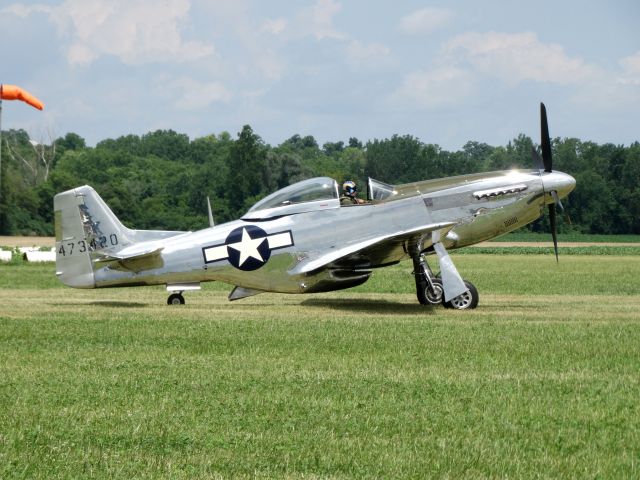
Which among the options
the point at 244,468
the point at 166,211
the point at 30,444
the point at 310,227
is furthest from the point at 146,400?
the point at 166,211

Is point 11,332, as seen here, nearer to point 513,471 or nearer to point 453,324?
point 453,324

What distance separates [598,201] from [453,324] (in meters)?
68.0

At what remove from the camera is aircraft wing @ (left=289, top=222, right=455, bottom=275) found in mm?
15258

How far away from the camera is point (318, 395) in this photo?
7855 millimetres

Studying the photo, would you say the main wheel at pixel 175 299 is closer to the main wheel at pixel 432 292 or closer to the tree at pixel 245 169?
the main wheel at pixel 432 292

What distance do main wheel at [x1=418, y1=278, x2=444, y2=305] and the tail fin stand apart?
4.99 meters

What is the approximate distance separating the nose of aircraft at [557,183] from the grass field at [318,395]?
222 centimetres

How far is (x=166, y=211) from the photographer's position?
3019 inches

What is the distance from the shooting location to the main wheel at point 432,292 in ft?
52.1

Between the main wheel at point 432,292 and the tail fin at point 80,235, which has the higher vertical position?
the tail fin at point 80,235

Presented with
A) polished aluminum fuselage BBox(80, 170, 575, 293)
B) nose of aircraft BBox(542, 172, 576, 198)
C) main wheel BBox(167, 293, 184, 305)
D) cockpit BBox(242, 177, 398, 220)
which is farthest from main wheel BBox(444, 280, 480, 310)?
main wheel BBox(167, 293, 184, 305)

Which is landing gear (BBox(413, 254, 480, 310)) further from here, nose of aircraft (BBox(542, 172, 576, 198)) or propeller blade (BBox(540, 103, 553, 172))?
propeller blade (BBox(540, 103, 553, 172))

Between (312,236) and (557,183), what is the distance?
4.06 meters

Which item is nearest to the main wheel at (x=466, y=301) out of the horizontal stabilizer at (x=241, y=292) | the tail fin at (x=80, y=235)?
the horizontal stabilizer at (x=241, y=292)
